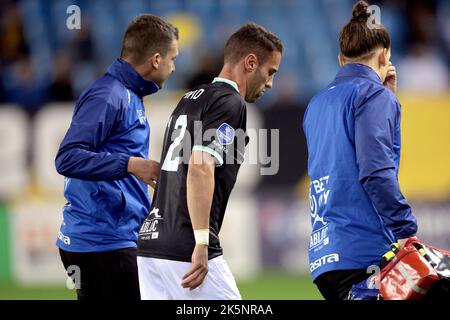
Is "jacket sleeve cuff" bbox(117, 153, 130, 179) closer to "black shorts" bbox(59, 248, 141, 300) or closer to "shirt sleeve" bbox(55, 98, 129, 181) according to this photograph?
"shirt sleeve" bbox(55, 98, 129, 181)

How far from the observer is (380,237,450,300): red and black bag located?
424 cm

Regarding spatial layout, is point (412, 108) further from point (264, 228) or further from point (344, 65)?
point (344, 65)

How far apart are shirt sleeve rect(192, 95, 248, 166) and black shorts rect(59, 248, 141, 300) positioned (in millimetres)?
1147

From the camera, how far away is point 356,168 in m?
4.59

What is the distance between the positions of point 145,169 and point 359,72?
1.32 meters

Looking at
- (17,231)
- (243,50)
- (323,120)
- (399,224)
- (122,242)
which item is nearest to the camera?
(399,224)

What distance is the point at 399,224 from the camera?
434 cm

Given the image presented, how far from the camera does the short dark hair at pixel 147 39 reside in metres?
5.84

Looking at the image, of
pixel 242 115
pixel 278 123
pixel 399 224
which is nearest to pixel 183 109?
pixel 242 115

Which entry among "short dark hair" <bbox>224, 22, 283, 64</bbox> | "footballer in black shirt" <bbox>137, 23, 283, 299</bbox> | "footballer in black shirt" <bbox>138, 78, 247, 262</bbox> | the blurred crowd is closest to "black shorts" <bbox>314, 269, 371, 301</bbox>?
"footballer in black shirt" <bbox>137, 23, 283, 299</bbox>

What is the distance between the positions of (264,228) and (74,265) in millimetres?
6503

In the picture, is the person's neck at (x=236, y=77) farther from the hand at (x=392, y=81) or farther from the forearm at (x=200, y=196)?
the hand at (x=392, y=81)

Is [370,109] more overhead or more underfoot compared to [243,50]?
more underfoot

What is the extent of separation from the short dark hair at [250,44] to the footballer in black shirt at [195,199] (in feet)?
0.74
